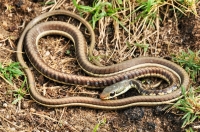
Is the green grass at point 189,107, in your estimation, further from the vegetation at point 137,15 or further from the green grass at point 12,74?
the green grass at point 12,74

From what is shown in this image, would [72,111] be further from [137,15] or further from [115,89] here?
[137,15]

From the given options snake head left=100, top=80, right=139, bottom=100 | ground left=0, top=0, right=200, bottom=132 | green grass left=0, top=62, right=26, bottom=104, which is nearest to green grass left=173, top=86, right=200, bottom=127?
ground left=0, top=0, right=200, bottom=132

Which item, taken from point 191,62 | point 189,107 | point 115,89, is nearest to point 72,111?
point 115,89

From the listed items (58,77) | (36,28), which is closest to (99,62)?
(58,77)

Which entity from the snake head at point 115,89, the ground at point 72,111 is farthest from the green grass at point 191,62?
the snake head at point 115,89

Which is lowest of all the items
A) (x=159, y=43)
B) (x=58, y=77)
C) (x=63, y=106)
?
(x=63, y=106)

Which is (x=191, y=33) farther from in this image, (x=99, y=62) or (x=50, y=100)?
(x=50, y=100)
